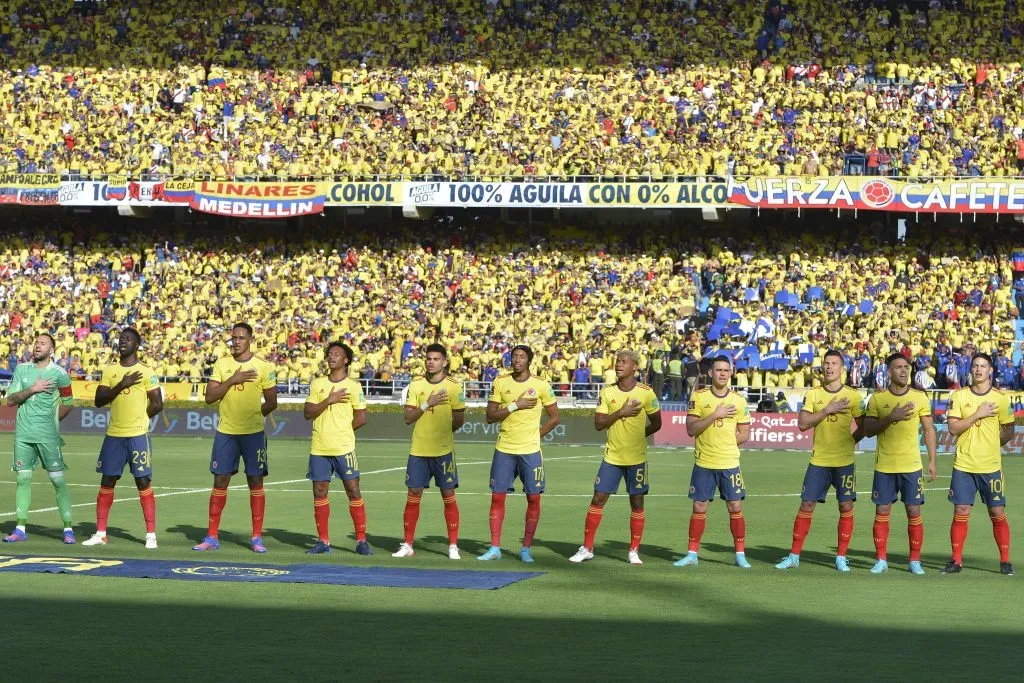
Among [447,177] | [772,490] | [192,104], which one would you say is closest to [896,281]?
[447,177]

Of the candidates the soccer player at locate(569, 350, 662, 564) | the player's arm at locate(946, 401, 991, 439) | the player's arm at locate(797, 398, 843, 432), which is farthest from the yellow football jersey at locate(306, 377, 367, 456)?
the player's arm at locate(946, 401, 991, 439)

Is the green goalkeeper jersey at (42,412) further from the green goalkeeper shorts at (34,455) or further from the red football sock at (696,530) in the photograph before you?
the red football sock at (696,530)

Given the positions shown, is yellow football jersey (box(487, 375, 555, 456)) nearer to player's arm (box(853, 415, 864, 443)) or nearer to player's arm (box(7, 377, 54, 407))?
player's arm (box(853, 415, 864, 443))

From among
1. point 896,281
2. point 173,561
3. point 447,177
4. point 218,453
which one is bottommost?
point 173,561

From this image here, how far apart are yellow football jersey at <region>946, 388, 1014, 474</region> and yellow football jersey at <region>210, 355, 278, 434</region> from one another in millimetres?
7121

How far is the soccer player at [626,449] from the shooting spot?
1553cm

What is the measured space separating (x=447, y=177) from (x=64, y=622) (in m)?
36.5

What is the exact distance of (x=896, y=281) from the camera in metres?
44.7

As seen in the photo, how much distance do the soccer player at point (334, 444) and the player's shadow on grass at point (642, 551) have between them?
8.73 feet

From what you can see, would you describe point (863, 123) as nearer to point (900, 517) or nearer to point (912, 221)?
point (912, 221)

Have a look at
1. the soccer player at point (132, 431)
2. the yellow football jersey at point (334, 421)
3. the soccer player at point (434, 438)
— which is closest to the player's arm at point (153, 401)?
the soccer player at point (132, 431)

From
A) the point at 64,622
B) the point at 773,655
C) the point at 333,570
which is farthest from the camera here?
the point at 333,570

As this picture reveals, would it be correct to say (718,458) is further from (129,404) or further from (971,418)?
(129,404)

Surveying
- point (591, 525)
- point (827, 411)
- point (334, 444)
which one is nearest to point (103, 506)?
point (334, 444)
